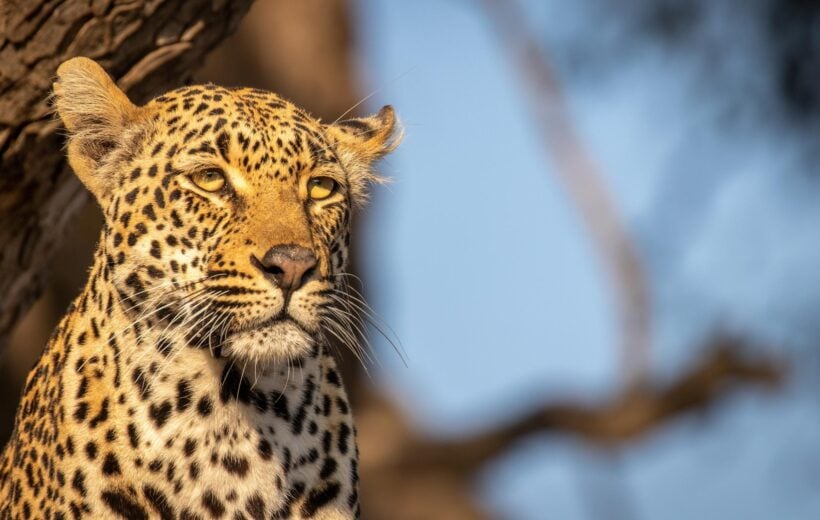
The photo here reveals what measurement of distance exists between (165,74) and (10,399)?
23.5ft

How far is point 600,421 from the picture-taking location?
56.1 feet

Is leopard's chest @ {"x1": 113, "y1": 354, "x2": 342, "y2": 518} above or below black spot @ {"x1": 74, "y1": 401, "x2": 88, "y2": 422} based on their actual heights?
above

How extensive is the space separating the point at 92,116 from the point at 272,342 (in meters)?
1.15

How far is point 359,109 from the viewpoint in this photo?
17.2 meters

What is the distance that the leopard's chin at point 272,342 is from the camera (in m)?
5.63

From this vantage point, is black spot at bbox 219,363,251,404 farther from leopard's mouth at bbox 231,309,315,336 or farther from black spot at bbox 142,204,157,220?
black spot at bbox 142,204,157,220

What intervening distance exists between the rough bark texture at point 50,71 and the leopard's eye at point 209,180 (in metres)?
1.08

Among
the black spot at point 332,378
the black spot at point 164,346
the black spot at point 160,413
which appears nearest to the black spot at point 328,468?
the black spot at point 332,378

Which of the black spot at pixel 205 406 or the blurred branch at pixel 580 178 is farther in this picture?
the blurred branch at pixel 580 178

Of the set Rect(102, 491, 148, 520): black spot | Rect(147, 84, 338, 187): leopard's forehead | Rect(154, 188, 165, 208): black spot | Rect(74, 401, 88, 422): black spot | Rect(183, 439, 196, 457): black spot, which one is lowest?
Rect(102, 491, 148, 520): black spot

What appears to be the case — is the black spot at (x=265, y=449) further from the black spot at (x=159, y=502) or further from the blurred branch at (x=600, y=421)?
the blurred branch at (x=600, y=421)

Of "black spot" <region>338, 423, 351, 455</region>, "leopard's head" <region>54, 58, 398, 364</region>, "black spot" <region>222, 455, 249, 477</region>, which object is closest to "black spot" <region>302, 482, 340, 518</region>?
"black spot" <region>338, 423, 351, 455</region>

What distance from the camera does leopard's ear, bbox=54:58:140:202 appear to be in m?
5.94

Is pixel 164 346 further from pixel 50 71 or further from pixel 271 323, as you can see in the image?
pixel 50 71
